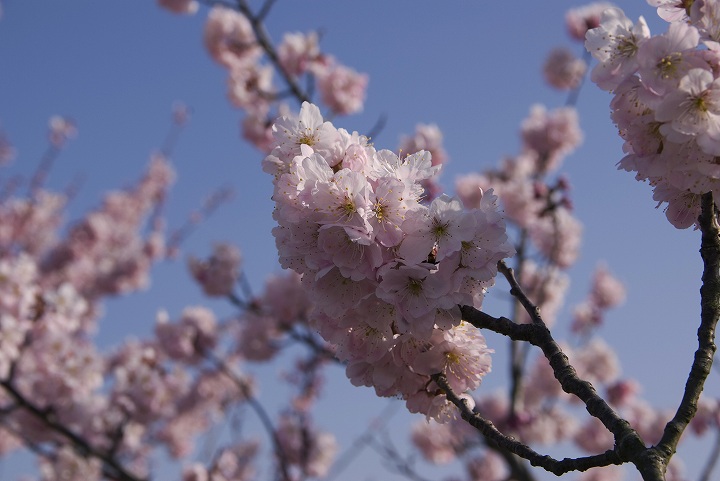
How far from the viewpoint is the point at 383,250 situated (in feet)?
4.19

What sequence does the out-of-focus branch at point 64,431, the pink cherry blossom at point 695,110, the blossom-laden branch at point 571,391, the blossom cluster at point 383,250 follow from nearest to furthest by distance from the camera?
the blossom-laden branch at point 571,391, the pink cherry blossom at point 695,110, the blossom cluster at point 383,250, the out-of-focus branch at point 64,431

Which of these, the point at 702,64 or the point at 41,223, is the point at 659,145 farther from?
the point at 41,223

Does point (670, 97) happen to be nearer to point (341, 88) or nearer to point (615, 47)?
point (615, 47)

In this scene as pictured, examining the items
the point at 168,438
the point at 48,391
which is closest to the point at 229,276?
the point at 48,391

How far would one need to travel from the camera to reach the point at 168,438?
A: 9727 mm

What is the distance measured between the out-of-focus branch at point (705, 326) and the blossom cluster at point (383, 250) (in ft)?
1.31

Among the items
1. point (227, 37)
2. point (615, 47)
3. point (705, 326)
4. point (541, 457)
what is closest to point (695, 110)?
point (615, 47)

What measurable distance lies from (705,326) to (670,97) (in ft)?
1.50

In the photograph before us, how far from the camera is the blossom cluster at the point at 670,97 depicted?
3.77ft

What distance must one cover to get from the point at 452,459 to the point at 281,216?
36.6 ft

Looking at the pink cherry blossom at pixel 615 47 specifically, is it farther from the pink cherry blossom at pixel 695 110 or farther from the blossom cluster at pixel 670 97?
the pink cherry blossom at pixel 695 110

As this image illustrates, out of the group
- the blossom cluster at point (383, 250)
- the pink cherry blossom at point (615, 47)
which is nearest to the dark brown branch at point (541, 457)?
the blossom cluster at point (383, 250)

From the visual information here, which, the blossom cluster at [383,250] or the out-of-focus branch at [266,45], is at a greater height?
the out-of-focus branch at [266,45]

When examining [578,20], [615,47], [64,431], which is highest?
[578,20]
